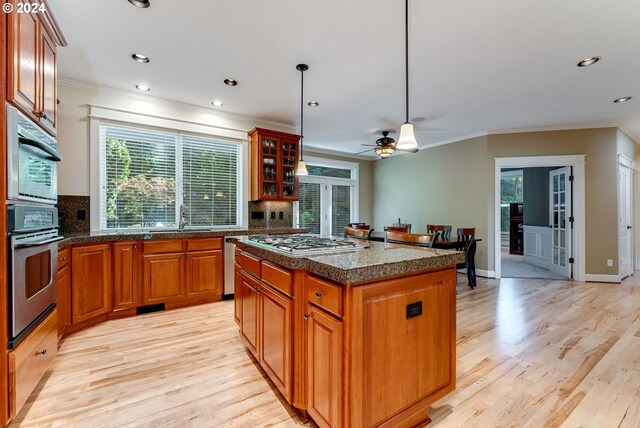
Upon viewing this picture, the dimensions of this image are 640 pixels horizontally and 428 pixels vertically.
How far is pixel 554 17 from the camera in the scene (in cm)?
214

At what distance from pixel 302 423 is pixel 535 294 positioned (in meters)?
4.02

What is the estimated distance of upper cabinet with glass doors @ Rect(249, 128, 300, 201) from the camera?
4309mm

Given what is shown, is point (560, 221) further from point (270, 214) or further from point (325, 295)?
point (325, 295)

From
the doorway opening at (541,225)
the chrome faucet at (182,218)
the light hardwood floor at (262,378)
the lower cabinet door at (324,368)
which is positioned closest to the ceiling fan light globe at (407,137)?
the lower cabinet door at (324,368)

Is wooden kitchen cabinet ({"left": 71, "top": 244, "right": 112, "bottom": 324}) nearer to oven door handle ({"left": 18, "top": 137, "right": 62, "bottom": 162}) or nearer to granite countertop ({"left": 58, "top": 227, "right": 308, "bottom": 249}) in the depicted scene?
granite countertop ({"left": 58, "top": 227, "right": 308, "bottom": 249})

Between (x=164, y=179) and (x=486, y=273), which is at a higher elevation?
(x=164, y=179)

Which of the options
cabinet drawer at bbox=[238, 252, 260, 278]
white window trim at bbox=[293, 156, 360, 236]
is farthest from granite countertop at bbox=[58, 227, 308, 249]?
white window trim at bbox=[293, 156, 360, 236]

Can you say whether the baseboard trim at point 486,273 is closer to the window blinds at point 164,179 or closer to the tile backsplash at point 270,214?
the tile backsplash at point 270,214

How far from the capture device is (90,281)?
283 centimetres

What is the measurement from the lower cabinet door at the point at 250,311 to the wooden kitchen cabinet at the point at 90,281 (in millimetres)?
1634

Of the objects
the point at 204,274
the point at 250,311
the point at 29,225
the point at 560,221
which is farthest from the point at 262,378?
the point at 560,221

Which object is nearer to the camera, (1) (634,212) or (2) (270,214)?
(2) (270,214)

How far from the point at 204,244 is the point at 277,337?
2.20m

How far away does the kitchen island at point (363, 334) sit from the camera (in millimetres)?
1249
